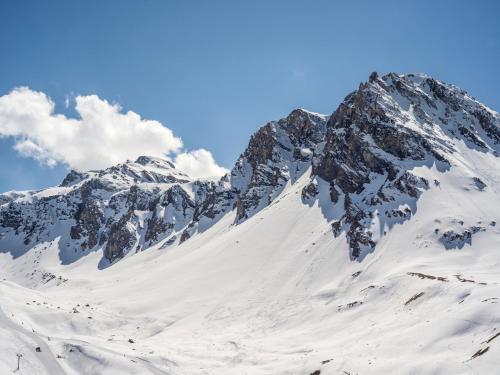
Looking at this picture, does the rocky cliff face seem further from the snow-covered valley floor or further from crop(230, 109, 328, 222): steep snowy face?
the snow-covered valley floor

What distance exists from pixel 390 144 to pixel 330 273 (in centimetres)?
3527

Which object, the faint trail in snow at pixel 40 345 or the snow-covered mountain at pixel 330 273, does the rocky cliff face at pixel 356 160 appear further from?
the faint trail in snow at pixel 40 345

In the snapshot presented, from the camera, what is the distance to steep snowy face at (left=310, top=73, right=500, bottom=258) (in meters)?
76.8

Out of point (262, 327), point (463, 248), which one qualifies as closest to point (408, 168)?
point (463, 248)

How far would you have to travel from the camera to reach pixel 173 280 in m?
85.5

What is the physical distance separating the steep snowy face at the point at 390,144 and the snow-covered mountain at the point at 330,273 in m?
0.36

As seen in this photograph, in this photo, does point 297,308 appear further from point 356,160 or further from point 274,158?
point 274,158

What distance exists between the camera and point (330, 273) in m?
67.1

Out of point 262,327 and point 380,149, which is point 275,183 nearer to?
point 380,149

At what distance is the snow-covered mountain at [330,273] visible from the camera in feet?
117

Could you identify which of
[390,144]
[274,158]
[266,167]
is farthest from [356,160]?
[274,158]

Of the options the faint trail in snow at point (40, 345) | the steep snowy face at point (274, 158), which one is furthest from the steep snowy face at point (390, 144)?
the faint trail in snow at point (40, 345)

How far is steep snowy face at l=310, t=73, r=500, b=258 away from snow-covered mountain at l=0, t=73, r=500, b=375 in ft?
1.18

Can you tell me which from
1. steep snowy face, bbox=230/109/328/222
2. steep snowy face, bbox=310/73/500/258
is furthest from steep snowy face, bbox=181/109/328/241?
steep snowy face, bbox=310/73/500/258
